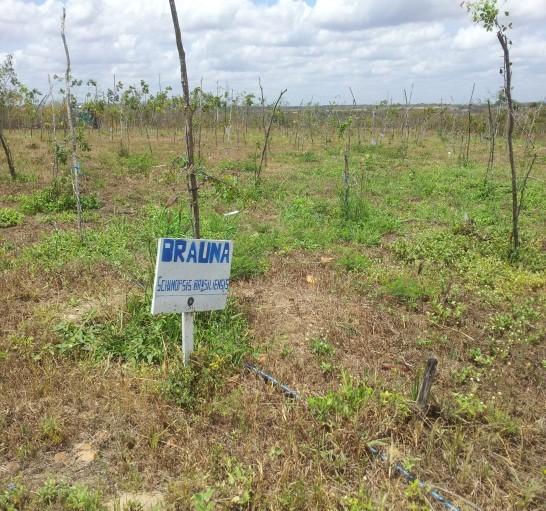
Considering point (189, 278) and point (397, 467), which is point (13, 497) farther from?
point (397, 467)

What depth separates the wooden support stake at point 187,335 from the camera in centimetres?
Answer: 312

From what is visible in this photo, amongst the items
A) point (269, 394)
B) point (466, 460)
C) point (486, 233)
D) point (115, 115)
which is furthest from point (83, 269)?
point (115, 115)

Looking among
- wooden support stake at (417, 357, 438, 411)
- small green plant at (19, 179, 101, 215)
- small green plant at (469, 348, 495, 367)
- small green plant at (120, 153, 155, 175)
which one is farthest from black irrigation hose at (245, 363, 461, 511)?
small green plant at (120, 153, 155, 175)

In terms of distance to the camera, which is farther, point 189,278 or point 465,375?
point 465,375

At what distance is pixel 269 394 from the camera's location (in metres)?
3.05

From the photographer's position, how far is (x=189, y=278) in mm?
3059

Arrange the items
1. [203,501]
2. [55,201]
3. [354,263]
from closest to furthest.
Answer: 1. [203,501]
2. [354,263]
3. [55,201]

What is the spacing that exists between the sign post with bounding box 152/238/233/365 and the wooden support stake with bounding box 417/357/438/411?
4.54 feet

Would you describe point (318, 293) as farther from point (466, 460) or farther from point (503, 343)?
point (466, 460)

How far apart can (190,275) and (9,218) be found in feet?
16.8

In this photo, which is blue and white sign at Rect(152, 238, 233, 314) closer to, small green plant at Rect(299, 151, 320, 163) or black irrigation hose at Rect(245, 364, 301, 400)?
black irrigation hose at Rect(245, 364, 301, 400)

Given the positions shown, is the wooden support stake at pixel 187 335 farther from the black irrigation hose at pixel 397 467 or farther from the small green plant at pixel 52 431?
the small green plant at pixel 52 431

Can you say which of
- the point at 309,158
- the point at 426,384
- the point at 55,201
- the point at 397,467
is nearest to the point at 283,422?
the point at 397,467

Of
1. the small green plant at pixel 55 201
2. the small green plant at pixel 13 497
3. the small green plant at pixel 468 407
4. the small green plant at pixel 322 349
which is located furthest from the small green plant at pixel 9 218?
the small green plant at pixel 468 407
